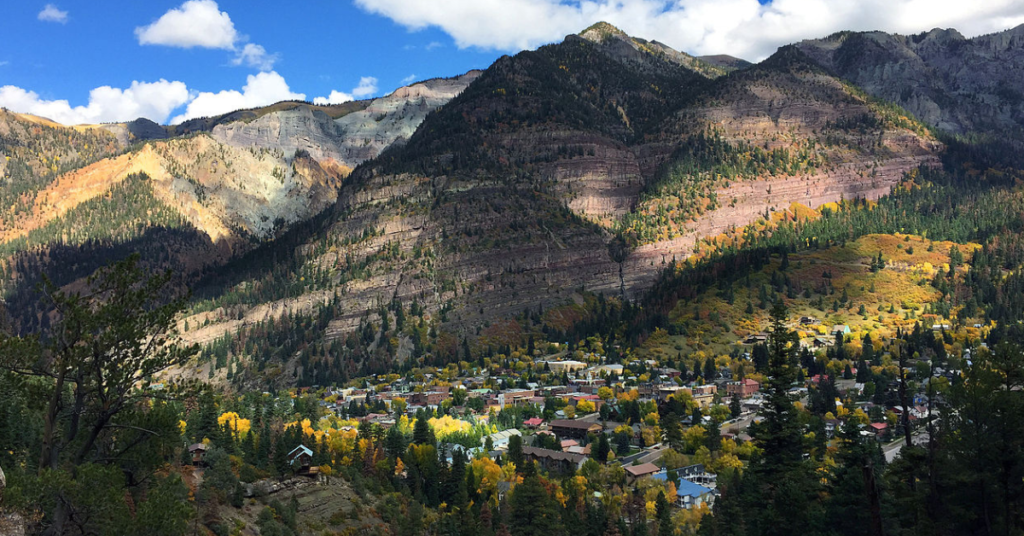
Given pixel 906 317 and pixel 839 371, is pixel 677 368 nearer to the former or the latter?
pixel 839 371

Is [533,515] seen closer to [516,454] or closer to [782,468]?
[516,454]

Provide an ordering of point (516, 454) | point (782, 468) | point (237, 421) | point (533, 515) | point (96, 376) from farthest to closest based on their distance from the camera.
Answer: point (237, 421), point (516, 454), point (533, 515), point (782, 468), point (96, 376)

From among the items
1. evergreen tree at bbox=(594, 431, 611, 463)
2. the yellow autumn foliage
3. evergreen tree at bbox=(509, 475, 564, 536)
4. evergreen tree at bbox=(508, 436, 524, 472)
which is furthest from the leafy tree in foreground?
the yellow autumn foliage

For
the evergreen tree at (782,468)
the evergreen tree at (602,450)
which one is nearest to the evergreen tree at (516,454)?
the evergreen tree at (602,450)

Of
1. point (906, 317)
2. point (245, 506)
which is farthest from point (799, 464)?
point (906, 317)

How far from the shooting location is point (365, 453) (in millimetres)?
100562

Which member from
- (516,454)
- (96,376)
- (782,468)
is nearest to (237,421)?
(516,454)

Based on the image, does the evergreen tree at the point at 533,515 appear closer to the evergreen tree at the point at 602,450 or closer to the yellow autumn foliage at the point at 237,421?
the evergreen tree at the point at 602,450

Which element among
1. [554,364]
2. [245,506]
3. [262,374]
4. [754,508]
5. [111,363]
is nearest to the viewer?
[111,363]

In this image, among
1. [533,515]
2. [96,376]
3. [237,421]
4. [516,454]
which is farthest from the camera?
[237,421]

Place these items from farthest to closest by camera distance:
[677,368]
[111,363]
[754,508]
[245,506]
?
1. [677,368]
2. [245,506]
3. [754,508]
4. [111,363]

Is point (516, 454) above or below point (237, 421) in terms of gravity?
below

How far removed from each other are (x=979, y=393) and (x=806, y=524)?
49.1 feet

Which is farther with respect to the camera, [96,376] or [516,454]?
[516,454]
